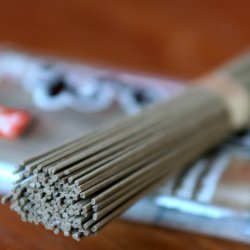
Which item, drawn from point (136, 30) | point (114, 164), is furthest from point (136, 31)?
point (114, 164)

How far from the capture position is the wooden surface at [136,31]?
2.56 ft

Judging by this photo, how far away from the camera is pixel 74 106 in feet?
1.88

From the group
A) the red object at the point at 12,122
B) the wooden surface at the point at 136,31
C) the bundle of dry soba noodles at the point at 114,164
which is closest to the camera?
the bundle of dry soba noodles at the point at 114,164

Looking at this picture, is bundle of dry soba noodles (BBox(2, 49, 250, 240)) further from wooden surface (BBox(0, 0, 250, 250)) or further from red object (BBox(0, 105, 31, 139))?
wooden surface (BBox(0, 0, 250, 250))

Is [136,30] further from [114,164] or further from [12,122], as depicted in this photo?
[114,164]

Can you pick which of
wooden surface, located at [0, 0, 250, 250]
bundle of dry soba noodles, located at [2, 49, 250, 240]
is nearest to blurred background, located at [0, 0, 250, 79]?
wooden surface, located at [0, 0, 250, 250]

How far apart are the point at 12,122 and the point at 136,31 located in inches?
13.5

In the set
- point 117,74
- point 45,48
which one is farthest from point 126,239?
point 45,48

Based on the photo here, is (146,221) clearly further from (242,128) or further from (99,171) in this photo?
(242,128)

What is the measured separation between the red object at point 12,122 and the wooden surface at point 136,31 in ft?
0.80

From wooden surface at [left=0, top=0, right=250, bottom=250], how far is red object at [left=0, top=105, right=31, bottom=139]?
0.24 m

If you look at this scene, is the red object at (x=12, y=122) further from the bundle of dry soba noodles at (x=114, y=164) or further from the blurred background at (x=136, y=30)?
the blurred background at (x=136, y=30)

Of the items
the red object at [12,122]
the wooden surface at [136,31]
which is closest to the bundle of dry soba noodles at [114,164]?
the red object at [12,122]

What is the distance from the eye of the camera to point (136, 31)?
0.81m
